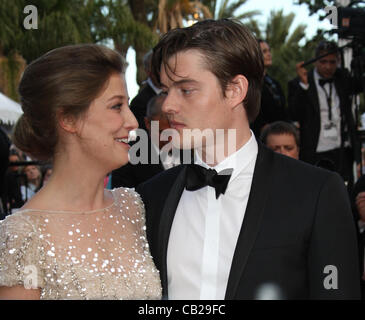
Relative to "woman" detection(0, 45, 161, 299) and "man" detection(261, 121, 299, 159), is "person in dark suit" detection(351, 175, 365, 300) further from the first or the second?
"woman" detection(0, 45, 161, 299)

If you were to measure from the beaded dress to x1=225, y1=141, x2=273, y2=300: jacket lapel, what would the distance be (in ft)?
1.41

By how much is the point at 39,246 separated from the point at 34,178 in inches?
268

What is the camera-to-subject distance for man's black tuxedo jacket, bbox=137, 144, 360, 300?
2.17 meters

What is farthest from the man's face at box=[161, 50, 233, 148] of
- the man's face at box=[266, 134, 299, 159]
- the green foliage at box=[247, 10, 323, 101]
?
the green foliage at box=[247, 10, 323, 101]

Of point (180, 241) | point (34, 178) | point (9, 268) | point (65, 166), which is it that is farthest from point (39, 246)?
point (34, 178)

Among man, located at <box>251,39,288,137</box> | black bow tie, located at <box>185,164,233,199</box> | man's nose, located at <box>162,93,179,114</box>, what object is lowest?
black bow tie, located at <box>185,164,233,199</box>

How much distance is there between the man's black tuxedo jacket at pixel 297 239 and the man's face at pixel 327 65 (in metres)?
3.89

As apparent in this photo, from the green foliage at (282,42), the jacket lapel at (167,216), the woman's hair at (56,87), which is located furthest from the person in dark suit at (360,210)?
the green foliage at (282,42)

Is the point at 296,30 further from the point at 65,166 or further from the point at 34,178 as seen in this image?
the point at 65,166

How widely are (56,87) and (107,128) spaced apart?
0.91 feet

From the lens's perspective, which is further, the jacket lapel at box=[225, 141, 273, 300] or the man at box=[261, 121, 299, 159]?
the man at box=[261, 121, 299, 159]

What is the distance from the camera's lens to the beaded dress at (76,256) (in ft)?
7.50

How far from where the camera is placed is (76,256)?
2.41 metres

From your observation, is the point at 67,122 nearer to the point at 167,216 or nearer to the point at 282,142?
the point at 167,216
